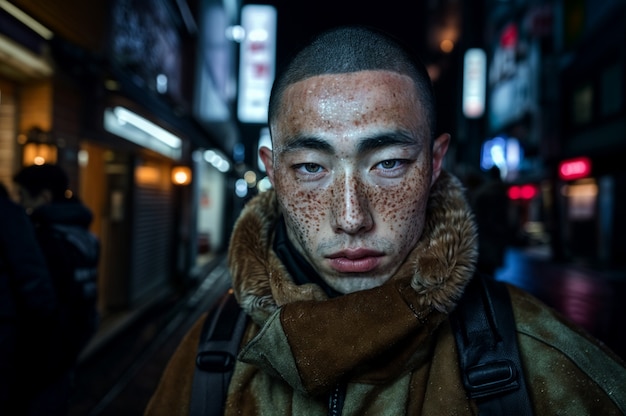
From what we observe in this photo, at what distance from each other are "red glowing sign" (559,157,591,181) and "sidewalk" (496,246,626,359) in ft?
12.6

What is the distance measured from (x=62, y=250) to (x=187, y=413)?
2.18 m

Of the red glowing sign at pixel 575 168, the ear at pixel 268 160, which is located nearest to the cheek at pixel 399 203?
the ear at pixel 268 160

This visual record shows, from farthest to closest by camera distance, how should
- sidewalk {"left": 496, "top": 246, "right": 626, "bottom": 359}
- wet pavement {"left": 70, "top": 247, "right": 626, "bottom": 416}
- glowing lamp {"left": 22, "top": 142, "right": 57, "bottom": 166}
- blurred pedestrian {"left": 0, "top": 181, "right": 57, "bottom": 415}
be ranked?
sidewalk {"left": 496, "top": 246, "right": 626, "bottom": 359}
glowing lamp {"left": 22, "top": 142, "right": 57, "bottom": 166}
wet pavement {"left": 70, "top": 247, "right": 626, "bottom": 416}
blurred pedestrian {"left": 0, "top": 181, "right": 57, "bottom": 415}

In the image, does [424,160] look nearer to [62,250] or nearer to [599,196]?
[62,250]

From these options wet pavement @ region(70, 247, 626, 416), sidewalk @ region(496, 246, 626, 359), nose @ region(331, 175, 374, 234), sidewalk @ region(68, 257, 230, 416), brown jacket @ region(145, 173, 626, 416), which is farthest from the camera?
sidewalk @ region(496, 246, 626, 359)

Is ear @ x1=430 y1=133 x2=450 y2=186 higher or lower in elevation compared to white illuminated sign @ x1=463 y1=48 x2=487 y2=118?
lower

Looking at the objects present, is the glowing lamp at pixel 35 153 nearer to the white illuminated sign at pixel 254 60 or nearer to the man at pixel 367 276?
the man at pixel 367 276

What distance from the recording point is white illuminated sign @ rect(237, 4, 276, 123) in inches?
786

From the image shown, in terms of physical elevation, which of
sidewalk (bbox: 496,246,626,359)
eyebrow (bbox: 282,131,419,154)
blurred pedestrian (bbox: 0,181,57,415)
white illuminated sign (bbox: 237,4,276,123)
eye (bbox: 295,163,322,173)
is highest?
white illuminated sign (bbox: 237,4,276,123)

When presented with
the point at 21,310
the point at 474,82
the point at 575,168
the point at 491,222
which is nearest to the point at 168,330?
the point at 21,310

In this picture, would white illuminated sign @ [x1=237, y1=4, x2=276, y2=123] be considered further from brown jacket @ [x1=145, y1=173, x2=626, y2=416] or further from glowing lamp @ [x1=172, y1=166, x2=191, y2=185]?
brown jacket @ [x1=145, y1=173, x2=626, y2=416]

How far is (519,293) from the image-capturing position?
1.55 m

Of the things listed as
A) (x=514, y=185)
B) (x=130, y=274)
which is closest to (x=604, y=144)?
(x=514, y=185)

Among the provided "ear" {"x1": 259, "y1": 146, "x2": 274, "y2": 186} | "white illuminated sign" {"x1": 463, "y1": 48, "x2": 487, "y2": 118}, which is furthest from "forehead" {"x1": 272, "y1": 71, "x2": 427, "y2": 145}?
"white illuminated sign" {"x1": 463, "y1": 48, "x2": 487, "y2": 118}
